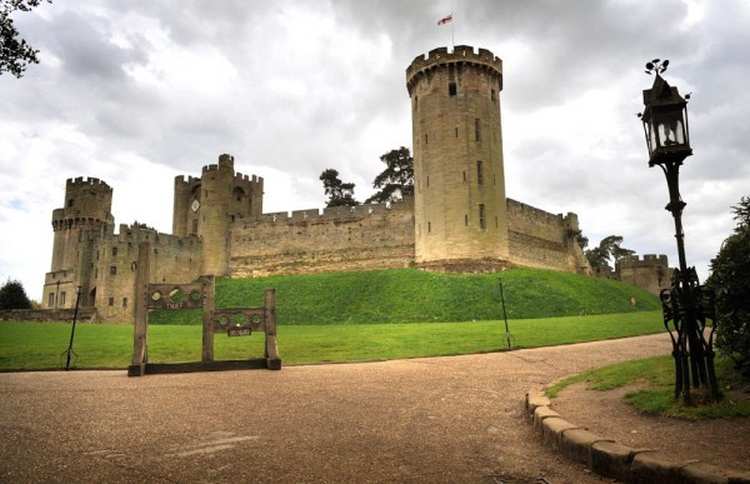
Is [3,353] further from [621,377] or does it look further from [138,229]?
[138,229]

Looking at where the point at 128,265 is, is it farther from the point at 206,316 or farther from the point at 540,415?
the point at 540,415

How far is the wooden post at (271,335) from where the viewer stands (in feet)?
38.8

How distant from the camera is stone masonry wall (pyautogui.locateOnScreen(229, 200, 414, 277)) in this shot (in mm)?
41656

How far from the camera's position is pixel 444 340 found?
16.5 m

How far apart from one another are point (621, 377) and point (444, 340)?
365 inches

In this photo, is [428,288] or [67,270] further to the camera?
[67,270]

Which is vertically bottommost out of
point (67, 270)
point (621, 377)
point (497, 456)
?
point (497, 456)

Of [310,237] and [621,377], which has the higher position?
[310,237]

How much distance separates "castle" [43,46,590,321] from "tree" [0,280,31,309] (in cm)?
459

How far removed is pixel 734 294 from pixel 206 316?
990 cm

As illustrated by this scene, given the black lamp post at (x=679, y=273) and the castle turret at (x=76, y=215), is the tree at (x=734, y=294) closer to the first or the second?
the black lamp post at (x=679, y=273)

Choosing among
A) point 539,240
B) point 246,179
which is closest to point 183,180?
point 246,179

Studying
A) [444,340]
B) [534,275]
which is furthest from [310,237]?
[444,340]

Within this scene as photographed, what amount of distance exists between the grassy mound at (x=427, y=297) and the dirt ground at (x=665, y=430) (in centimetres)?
2034
